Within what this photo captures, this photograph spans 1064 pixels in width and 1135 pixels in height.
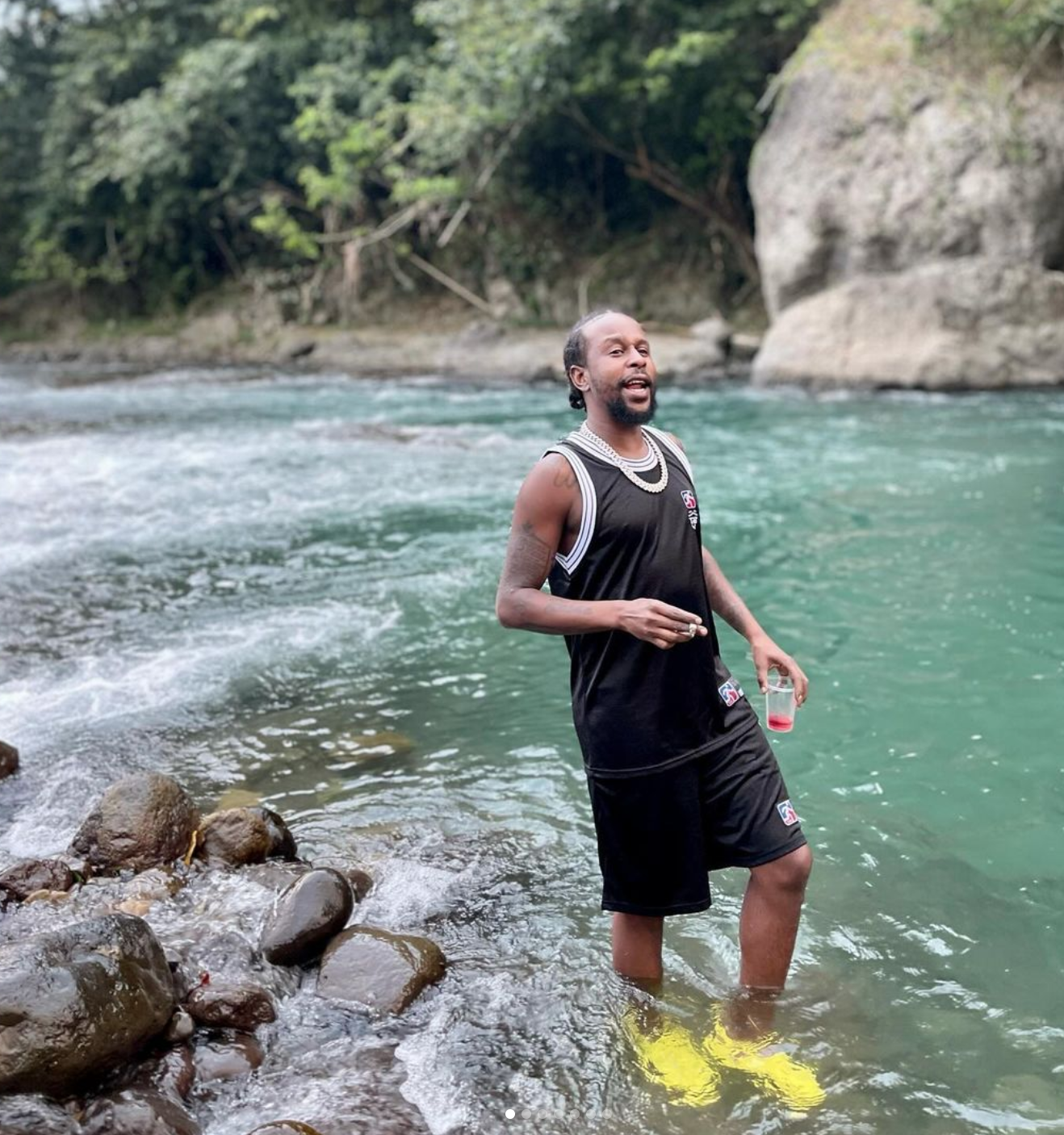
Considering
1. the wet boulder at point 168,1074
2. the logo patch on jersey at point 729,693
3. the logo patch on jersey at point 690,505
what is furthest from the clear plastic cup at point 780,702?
the wet boulder at point 168,1074

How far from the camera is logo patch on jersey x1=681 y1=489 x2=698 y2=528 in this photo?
3223mm

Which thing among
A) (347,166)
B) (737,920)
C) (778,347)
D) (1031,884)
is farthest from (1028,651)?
(347,166)

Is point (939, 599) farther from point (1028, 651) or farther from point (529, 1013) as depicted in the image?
point (529, 1013)

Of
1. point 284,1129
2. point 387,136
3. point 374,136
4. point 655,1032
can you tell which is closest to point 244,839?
point 284,1129

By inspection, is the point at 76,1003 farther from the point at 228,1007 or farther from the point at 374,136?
the point at 374,136

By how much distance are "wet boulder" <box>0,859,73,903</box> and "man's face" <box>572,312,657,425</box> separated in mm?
2808

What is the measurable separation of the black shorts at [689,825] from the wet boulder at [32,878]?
231cm

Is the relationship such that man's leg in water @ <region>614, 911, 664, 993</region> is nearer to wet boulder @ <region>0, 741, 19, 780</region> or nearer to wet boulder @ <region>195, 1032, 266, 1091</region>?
wet boulder @ <region>195, 1032, 266, 1091</region>

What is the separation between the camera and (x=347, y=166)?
25.2 m

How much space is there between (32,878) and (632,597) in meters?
2.73

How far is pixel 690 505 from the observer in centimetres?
325

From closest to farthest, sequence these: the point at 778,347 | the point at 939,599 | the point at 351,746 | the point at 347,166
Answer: the point at 351,746, the point at 939,599, the point at 778,347, the point at 347,166

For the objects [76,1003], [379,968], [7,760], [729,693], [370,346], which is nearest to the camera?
[76,1003]

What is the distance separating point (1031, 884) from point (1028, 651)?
2.55m
